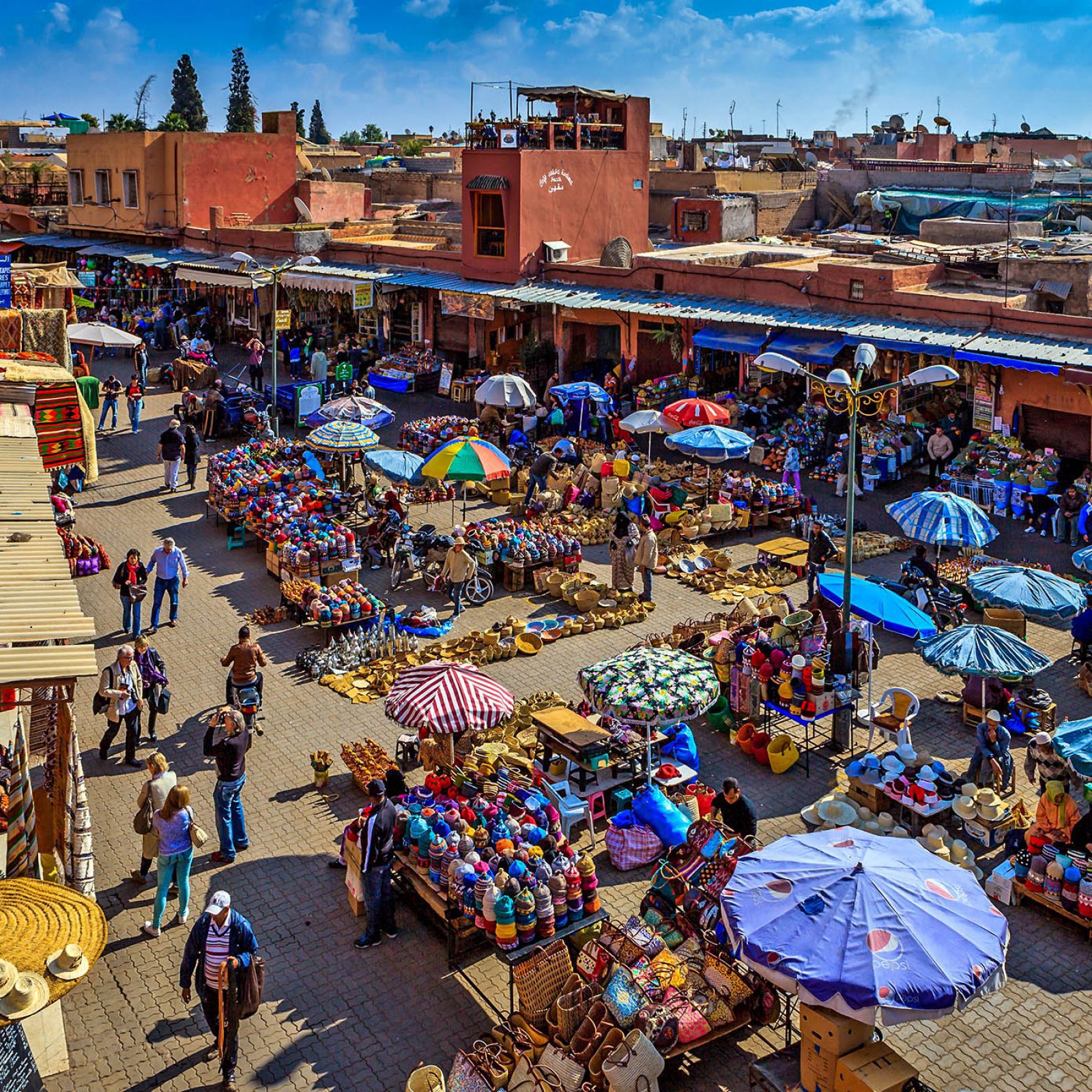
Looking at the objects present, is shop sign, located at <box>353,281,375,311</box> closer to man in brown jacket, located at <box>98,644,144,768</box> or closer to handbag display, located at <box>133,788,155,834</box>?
man in brown jacket, located at <box>98,644,144,768</box>

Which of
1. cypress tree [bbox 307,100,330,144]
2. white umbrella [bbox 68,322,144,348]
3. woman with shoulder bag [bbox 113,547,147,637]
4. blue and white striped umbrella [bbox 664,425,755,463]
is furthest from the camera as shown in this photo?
cypress tree [bbox 307,100,330,144]

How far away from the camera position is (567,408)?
91.9 feet

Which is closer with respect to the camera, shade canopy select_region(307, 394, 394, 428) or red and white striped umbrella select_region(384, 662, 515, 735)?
red and white striped umbrella select_region(384, 662, 515, 735)

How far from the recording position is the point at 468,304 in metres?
32.6

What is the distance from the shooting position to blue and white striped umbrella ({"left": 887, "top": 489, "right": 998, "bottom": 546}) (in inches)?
672

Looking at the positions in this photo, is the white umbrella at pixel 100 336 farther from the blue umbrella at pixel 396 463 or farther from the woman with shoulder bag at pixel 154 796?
the woman with shoulder bag at pixel 154 796

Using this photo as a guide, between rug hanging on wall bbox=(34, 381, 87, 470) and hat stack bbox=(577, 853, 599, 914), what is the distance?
11989 millimetres

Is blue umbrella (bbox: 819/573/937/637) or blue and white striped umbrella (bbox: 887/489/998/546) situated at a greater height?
blue and white striped umbrella (bbox: 887/489/998/546)

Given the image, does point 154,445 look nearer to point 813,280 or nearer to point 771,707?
point 813,280

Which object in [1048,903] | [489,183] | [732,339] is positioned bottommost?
[1048,903]

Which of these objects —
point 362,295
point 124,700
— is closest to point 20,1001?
point 124,700

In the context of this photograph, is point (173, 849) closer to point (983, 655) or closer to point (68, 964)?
point (68, 964)

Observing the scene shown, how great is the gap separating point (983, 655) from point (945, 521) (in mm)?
3812

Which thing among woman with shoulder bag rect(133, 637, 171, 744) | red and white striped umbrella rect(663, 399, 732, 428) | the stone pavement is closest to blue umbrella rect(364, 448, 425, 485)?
red and white striped umbrella rect(663, 399, 732, 428)
